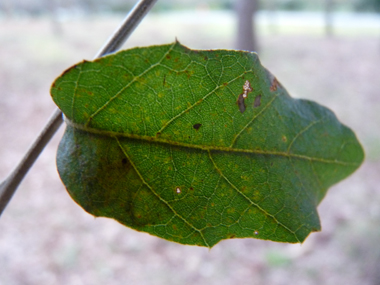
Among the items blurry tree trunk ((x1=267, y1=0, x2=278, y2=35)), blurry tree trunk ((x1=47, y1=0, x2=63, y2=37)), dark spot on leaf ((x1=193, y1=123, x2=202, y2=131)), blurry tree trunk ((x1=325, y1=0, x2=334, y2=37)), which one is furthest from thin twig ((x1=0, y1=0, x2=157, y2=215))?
blurry tree trunk ((x1=267, y1=0, x2=278, y2=35))

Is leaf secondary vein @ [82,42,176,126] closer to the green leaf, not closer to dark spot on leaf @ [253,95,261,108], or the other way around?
the green leaf

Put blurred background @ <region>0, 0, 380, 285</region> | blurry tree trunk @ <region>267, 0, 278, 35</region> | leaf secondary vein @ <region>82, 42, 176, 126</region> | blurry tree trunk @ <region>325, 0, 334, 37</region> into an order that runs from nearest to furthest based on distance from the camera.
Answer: leaf secondary vein @ <region>82, 42, 176, 126</region> < blurred background @ <region>0, 0, 380, 285</region> < blurry tree trunk @ <region>325, 0, 334, 37</region> < blurry tree trunk @ <region>267, 0, 278, 35</region>

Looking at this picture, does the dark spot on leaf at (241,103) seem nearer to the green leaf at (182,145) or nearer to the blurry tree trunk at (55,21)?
the green leaf at (182,145)

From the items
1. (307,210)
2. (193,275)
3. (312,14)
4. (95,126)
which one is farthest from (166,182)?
(312,14)

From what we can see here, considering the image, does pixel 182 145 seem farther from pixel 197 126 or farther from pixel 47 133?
pixel 47 133

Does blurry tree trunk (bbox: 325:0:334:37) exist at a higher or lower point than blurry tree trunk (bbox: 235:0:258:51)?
lower

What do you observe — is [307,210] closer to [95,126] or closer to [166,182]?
[166,182]

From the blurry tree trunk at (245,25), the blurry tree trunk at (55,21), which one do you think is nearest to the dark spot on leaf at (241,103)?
the blurry tree trunk at (245,25)

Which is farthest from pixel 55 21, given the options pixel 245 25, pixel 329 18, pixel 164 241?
pixel 329 18
